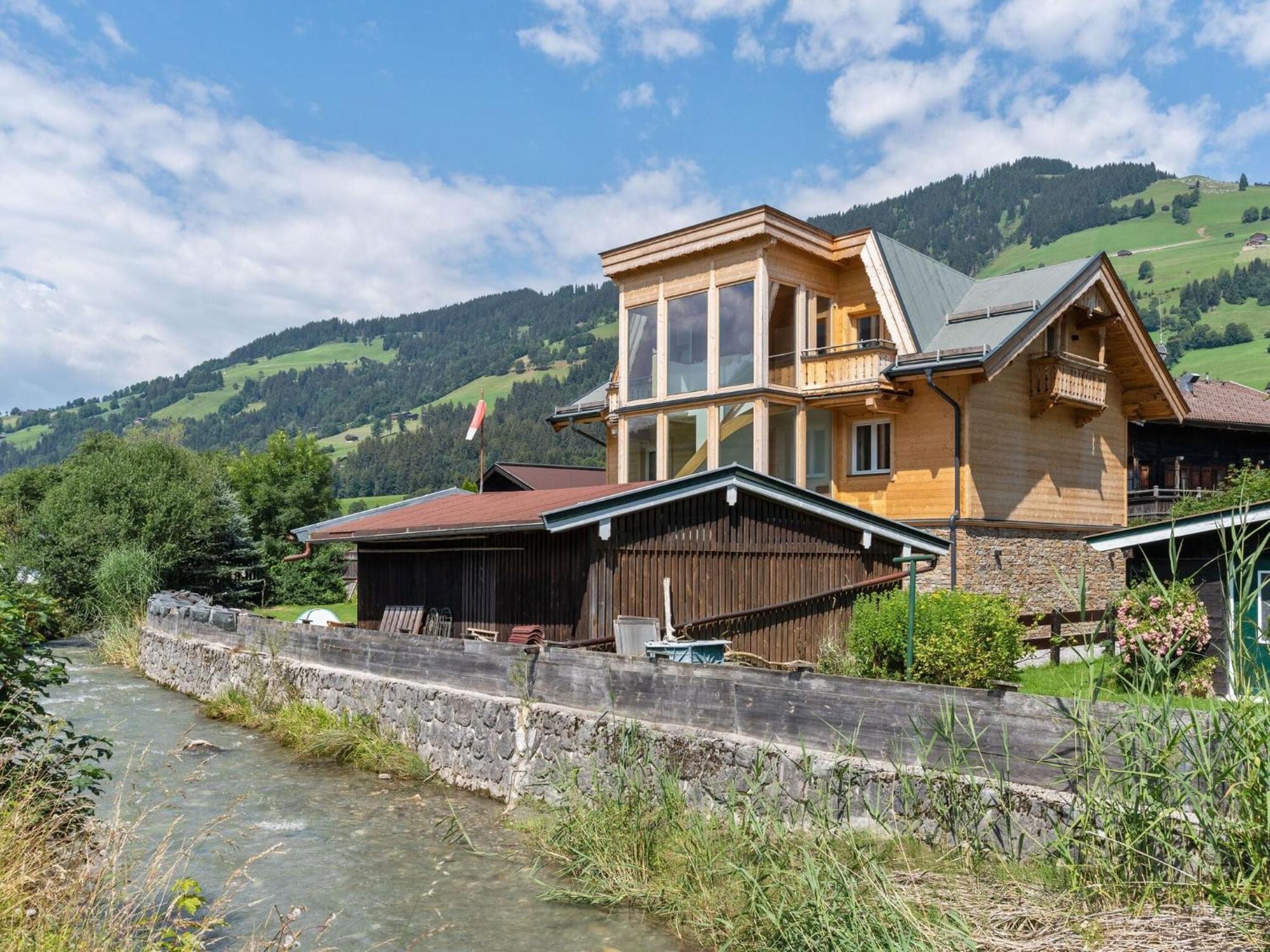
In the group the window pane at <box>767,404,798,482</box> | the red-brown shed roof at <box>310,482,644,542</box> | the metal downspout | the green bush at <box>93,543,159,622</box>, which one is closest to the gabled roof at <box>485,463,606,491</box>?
the window pane at <box>767,404,798,482</box>

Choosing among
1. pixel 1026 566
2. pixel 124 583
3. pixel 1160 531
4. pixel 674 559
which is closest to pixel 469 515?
pixel 674 559

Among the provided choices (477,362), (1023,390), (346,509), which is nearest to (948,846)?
(1023,390)

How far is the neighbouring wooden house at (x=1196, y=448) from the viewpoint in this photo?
3200 centimetres

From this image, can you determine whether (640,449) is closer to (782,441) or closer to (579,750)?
(782,441)

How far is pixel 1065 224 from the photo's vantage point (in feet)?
527

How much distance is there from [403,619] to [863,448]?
11.1 meters

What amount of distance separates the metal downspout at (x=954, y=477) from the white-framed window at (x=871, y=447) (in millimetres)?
1727

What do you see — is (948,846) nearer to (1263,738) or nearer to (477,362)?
(1263,738)

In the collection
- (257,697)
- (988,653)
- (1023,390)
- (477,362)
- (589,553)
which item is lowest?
(257,697)

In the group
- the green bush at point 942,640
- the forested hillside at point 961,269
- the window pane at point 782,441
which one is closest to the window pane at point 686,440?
the window pane at point 782,441

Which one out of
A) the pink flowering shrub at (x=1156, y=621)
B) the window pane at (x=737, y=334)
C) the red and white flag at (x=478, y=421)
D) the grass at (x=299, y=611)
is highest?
the window pane at (x=737, y=334)

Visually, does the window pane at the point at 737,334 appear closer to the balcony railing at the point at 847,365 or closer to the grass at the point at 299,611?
the balcony railing at the point at 847,365

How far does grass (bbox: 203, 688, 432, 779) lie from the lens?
12.8 m

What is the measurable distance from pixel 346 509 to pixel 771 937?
277 ft
